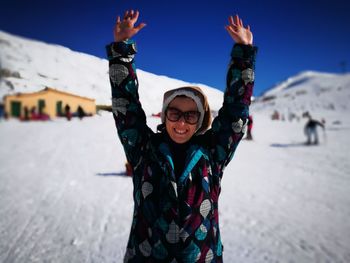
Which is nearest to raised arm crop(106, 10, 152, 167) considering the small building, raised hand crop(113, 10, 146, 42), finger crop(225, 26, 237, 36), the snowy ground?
raised hand crop(113, 10, 146, 42)

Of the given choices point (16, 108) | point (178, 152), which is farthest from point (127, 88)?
point (16, 108)

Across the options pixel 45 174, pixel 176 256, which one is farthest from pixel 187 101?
pixel 45 174

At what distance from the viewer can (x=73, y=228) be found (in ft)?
11.5

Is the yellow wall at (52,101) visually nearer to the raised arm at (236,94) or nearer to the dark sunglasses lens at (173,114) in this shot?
the dark sunglasses lens at (173,114)

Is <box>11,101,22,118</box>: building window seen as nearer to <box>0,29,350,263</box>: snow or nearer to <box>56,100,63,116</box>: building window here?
<box>0,29,350,263</box>: snow

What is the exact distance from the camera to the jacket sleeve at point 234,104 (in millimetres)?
1381

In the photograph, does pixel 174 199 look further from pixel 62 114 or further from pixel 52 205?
pixel 52 205

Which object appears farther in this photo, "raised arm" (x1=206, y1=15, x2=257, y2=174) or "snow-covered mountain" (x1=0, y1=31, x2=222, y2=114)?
"raised arm" (x1=206, y1=15, x2=257, y2=174)

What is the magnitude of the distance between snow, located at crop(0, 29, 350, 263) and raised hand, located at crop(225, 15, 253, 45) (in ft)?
1.16

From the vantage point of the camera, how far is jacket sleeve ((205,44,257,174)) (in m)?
1.38

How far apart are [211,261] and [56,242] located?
250 centimetres

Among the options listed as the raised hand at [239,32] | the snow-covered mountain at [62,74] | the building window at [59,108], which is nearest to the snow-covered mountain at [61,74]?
the snow-covered mountain at [62,74]

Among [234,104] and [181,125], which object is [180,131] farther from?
[234,104]

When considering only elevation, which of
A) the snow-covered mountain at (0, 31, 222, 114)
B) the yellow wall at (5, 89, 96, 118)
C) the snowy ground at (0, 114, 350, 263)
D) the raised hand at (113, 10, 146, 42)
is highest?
the raised hand at (113, 10, 146, 42)
